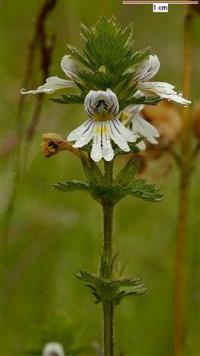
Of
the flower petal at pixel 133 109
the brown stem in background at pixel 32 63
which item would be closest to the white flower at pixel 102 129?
the flower petal at pixel 133 109

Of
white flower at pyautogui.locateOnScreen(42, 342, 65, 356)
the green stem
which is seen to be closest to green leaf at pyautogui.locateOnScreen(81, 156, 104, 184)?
the green stem

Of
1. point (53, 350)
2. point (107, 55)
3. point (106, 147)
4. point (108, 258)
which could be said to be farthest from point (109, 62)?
point (53, 350)

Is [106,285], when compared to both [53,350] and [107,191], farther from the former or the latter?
[53,350]

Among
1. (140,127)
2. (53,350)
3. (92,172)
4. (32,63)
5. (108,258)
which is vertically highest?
(32,63)

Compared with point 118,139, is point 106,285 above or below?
below

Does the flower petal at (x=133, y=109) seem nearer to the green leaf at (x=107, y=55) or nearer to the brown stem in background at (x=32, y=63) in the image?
the green leaf at (x=107, y=55)

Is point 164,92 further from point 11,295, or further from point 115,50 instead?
point 11,295

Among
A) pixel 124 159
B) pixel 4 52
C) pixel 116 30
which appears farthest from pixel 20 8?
pixel 116 30
